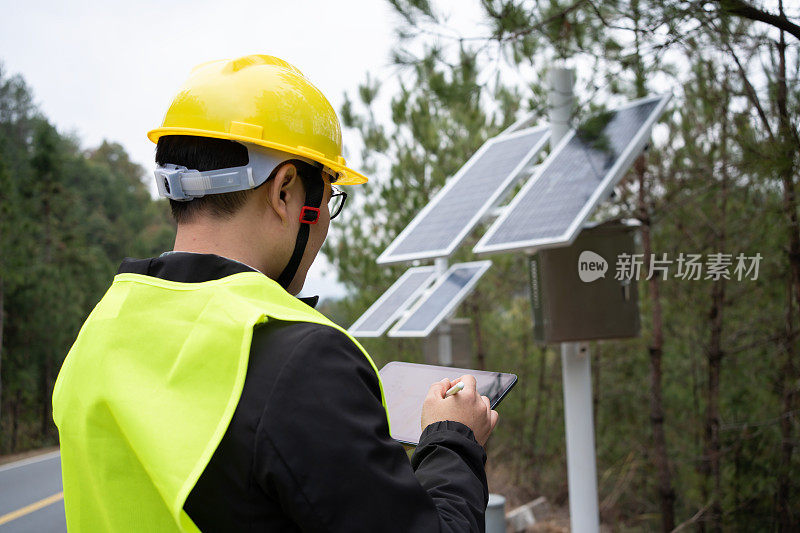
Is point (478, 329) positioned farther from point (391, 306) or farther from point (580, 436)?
point (580, 436)

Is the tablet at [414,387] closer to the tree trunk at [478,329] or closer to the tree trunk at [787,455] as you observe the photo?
the tree trunk at [787,455]

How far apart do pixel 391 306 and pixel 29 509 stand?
4.56 metres

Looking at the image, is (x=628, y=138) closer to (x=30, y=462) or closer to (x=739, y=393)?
(x=739, y=393)

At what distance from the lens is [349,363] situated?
3.51ft

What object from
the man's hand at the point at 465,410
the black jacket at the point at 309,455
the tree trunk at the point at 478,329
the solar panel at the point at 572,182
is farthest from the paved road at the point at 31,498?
the black jacket at the point at 309,455

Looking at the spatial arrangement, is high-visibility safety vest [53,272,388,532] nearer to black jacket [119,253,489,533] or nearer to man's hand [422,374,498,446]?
black jacket [119,253,489,533]

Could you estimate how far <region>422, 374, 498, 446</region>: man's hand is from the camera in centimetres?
136

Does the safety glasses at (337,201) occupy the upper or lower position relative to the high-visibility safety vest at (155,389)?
upper

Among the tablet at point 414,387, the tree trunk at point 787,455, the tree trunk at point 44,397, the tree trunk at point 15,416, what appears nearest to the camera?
the tablet at point 414,387

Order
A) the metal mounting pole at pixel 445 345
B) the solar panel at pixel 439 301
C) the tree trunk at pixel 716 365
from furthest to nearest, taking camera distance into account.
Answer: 1. the metal mounting pole at pixel 445 345
2. the tree trunk at pixel 716 365
3. the solar panel at pixel 439 301

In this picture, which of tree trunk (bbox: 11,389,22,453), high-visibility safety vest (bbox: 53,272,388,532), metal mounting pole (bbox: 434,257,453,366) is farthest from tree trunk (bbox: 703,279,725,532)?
tree trunk (bbox: 11,389,22,453)

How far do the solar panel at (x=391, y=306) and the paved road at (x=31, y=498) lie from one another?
3.15 meters

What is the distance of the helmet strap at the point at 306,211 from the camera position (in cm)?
138

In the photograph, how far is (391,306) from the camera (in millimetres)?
5578
